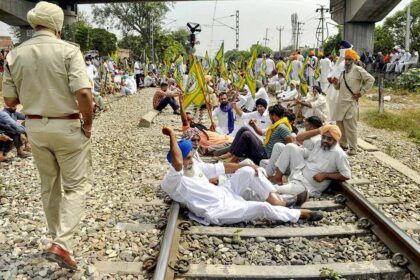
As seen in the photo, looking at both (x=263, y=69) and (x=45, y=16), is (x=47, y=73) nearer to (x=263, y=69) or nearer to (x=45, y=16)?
(x=45, y=16)

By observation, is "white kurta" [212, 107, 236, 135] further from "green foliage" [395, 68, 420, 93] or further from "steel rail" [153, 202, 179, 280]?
"green foliage" [395, 68, 420, 93]

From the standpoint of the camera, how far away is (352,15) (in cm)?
2531

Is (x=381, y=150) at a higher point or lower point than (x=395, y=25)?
lower

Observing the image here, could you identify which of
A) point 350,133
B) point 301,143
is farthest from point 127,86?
point 301,143

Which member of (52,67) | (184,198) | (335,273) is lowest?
(335,273)

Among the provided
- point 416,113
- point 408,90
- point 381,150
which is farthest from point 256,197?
point 408,90

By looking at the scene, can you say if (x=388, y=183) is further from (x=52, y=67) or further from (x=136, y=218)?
(x=52, y=67)

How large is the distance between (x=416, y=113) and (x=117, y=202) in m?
10.5

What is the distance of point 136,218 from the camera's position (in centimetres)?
444

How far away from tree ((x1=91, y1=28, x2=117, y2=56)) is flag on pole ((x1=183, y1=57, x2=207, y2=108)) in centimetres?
3673

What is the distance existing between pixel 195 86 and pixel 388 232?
587 cm

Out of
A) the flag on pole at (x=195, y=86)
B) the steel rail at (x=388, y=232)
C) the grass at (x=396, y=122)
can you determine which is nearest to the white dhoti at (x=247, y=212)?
the steel rail at (x=388, y=232)

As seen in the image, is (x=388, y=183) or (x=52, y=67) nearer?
(x=52, y=67)

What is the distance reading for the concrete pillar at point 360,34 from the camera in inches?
1041
